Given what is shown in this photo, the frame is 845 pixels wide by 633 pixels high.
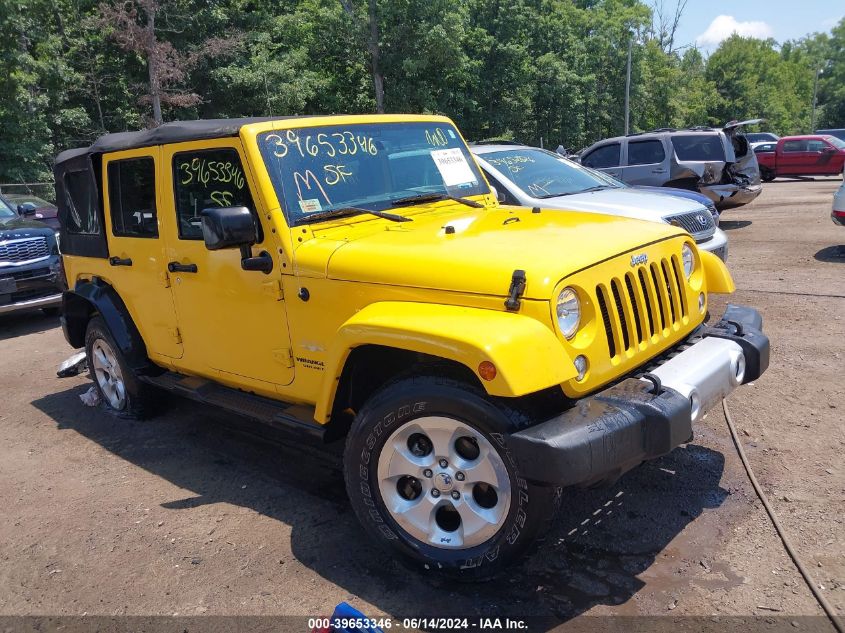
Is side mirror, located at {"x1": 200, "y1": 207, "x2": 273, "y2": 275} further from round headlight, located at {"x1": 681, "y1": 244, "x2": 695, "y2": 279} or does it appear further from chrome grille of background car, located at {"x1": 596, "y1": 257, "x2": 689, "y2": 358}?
round headlight, located at {"x1": 681, "y1": 244, "x2": 695, "y2": 279}

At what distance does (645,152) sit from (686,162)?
0.75 meters

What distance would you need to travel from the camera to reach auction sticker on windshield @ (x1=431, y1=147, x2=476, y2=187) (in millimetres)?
4316

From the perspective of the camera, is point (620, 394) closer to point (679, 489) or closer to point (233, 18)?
point (679, 489)

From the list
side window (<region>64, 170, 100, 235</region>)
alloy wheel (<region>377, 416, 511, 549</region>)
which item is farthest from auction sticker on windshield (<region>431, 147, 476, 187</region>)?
side window (<region>64, 170, 100, 235</region>)

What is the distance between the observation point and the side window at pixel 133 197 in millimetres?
4359

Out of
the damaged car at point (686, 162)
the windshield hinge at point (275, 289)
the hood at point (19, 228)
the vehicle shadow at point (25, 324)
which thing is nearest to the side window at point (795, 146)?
the damaged car at point (686, 162)

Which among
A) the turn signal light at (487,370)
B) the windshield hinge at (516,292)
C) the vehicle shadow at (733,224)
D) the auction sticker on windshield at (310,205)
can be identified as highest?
the auction sticker on windshield at (310,205)

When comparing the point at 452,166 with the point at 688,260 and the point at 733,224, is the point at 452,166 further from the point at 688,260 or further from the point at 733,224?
the point at 733,224

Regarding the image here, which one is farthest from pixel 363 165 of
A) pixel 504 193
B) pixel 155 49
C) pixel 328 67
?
pixel 328 67

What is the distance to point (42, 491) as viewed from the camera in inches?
169

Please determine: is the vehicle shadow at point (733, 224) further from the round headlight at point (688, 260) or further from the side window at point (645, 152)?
the round headlight at point (688, 260)

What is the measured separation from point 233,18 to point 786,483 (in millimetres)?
29738

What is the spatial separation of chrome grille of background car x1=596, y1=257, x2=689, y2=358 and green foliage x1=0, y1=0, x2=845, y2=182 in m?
23.5

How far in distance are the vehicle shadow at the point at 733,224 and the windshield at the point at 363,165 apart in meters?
10.8
